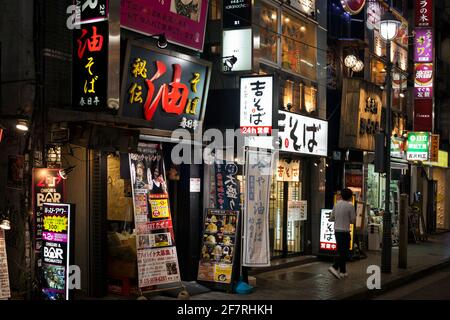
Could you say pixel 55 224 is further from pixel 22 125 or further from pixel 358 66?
pixel 358 66

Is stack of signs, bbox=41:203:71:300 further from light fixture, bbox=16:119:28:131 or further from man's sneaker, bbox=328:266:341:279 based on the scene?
man's sneaker, bbox=328:266:341:279

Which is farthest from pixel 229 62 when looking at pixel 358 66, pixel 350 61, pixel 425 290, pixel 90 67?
pixel 358 66

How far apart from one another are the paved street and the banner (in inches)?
124

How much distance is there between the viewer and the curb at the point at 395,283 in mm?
12721

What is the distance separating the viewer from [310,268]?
16406 millimetres

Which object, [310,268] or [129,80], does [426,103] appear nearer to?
[310,268]

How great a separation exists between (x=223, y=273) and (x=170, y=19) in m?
5.42

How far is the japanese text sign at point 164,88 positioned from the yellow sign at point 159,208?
1.56 metres

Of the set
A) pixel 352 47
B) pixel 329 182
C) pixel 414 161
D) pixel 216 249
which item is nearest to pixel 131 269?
pixel 216 249

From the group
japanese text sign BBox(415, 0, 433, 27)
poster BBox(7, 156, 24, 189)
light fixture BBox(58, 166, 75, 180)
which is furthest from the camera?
japanese text sign BBox(415, 0, 433, 27)

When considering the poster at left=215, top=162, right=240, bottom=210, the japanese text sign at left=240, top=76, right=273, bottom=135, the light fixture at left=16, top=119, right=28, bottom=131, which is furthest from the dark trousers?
the light fixture at left=16, top=119, right=28, bottom=131

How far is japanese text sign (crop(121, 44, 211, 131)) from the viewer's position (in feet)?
37.3

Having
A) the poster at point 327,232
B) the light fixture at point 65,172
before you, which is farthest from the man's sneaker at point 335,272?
the light fixture at point 65,172

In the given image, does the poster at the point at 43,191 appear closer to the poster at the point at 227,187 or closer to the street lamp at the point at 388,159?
the poster at the point at 227,187
